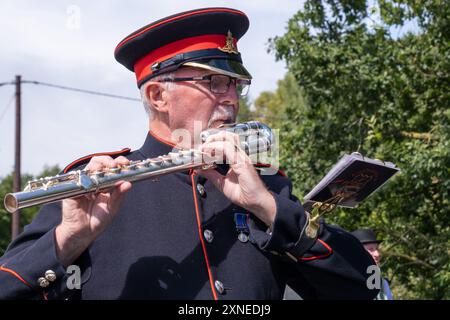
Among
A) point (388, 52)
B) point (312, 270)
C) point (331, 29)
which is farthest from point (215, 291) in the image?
point (331, 29)

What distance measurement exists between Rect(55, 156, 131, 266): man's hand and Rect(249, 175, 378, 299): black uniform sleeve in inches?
23.1

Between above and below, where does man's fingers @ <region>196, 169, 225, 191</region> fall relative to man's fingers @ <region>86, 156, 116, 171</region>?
below

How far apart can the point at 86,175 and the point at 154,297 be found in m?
0.51

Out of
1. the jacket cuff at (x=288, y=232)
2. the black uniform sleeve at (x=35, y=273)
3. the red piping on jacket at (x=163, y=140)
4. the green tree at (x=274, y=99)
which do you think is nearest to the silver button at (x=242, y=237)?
the jacket cuff at (x=288, y=232)

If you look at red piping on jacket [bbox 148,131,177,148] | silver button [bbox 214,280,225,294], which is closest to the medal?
silver button [bbox 214,280,225,294]

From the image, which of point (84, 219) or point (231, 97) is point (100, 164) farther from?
point (231, 97)

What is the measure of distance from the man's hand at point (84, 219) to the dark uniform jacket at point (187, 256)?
0.15 ft

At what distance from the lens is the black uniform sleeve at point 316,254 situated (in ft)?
9.91

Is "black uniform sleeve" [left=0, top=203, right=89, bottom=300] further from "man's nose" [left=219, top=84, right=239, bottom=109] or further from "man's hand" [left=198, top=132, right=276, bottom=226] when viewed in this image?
"man's nose" [left=219, top=84, right=239, bottom=109]

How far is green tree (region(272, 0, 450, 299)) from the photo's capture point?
9.37m

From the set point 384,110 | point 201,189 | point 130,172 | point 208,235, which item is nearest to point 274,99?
point 384,110

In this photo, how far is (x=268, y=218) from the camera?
302 centimetres

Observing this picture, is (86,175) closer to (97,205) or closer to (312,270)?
(97,205)

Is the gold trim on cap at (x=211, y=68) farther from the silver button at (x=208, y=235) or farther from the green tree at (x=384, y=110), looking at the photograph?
the green tree at (x=384, y=110)
